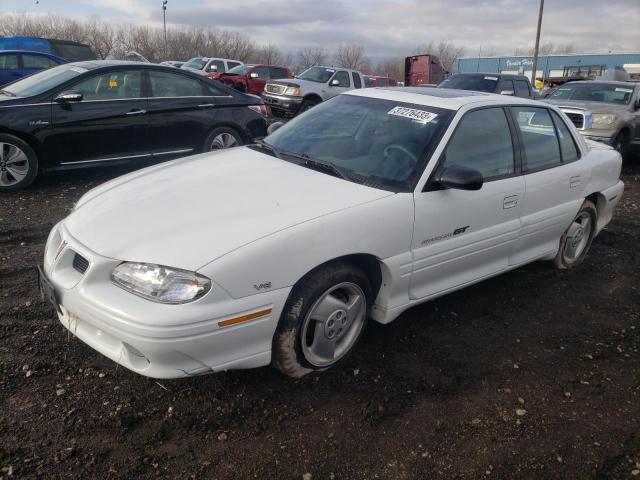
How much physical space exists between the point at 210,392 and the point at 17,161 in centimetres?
467

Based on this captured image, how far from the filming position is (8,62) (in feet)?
39.3

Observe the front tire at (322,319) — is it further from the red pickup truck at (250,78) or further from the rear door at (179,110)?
the red pickup truck at (250,78)

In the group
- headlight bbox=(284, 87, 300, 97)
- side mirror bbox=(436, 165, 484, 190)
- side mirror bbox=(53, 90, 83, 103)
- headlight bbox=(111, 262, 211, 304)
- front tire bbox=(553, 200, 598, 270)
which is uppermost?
side mirror bbox=(53, 90, 83, 103)

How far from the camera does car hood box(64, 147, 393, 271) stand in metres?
2.47

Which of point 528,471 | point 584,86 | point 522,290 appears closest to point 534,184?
point 522,290

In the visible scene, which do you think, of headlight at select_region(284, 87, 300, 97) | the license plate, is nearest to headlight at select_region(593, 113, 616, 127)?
headlight at select_region(284, 87, 300, 97)

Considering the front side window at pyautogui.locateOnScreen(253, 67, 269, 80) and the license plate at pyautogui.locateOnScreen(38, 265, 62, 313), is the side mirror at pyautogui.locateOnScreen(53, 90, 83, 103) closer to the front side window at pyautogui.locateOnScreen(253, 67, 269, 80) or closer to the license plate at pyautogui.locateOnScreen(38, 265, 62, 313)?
the license plate at pyautogui.locateOnScreen(38, 265, 62, 313)

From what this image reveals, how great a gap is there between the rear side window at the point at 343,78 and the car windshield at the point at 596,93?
645 centimetres

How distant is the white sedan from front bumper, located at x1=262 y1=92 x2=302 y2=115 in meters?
10.8

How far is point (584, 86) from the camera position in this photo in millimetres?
11109

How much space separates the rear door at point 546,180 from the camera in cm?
389

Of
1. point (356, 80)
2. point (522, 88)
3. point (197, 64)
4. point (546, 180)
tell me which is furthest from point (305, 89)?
point (546, 180)

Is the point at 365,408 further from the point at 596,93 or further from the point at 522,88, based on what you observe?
the point at 522,88

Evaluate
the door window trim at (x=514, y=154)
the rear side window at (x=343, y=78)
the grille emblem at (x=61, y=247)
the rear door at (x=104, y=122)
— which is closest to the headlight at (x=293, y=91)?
the rear side window at (x=343, y=78)
